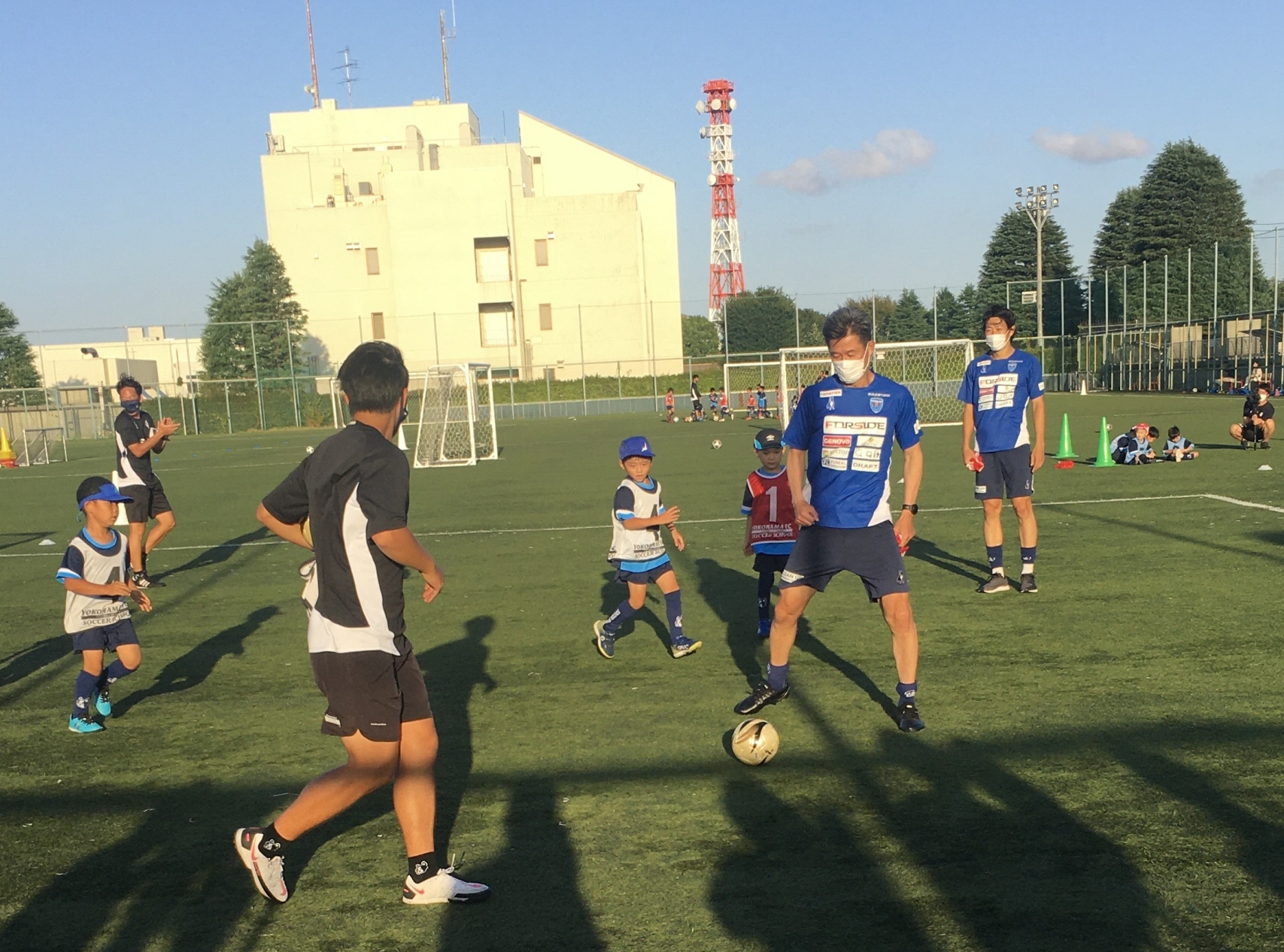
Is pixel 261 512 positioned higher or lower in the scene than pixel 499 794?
higher

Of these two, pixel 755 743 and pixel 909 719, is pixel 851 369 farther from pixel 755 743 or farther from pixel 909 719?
pixel 755 743

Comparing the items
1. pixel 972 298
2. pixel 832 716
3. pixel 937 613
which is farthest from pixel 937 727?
pixel 972 298

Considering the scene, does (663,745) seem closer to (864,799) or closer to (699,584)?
(864,799)

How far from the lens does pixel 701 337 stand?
99750 millimetres

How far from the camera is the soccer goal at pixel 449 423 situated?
1032 inches

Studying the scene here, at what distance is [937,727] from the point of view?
518 centimetres

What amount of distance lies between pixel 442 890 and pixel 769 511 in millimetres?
3901

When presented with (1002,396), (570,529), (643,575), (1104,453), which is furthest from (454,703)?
(1104,453)

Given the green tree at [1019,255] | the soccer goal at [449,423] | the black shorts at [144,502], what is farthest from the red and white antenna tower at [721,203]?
the black shorts at [144,502]

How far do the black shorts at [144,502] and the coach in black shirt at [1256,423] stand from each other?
1702cm

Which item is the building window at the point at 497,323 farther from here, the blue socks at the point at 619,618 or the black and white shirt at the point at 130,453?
the blue socks at the point at 619,618

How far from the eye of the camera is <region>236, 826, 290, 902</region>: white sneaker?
3.62 m

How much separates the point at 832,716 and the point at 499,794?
182cm

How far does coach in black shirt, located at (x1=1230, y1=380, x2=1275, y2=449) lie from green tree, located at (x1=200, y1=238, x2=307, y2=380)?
1826 inches
